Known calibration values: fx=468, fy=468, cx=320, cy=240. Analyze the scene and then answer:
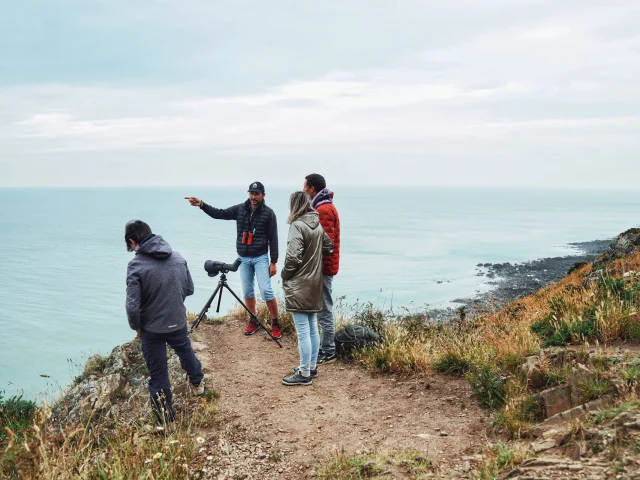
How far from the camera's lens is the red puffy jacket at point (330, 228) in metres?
6.29

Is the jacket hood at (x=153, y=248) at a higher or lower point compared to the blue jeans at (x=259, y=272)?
higher

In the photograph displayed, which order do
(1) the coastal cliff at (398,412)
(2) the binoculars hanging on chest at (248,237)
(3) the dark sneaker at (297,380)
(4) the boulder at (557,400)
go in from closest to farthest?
(1) the coastal cliff at (398,412), (4) the boulder at (557,400), (3) the dark sneaker at (297,380), (2) the binoculars hanging on chest at (248,237)

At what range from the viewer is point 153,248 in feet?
15.5

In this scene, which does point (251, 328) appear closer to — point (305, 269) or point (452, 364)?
point (305, 269)

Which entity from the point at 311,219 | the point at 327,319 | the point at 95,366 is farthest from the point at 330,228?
the point at 95,366

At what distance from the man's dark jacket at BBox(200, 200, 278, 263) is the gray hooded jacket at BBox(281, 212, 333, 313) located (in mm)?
1699

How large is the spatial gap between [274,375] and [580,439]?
4305mm

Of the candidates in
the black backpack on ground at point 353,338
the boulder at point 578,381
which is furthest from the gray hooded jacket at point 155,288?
the boulder at point 578,381

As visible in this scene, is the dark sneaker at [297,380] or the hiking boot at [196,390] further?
the dark sneaker at [297,380]

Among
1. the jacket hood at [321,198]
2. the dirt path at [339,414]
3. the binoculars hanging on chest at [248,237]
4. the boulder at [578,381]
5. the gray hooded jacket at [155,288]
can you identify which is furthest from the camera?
the binoculars hanging on chest at [248,237]

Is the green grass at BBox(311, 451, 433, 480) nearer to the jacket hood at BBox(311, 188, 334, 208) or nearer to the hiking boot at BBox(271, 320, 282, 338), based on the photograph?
the jacket hood at BBox(311, 188, 334, 208)

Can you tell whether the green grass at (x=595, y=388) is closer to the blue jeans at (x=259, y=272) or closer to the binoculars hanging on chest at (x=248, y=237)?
the blue jeans at (x=259, y=272)

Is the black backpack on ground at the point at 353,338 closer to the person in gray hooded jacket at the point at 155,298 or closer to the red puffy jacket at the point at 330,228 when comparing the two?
the red puffy jacket at the point at 330,228

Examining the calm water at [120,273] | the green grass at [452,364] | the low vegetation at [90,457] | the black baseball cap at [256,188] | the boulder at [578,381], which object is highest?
the black baseball cap at [256,188]
